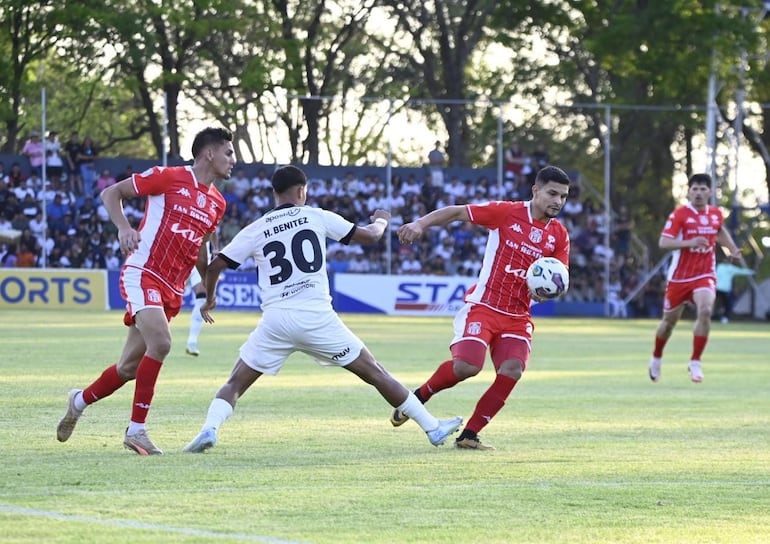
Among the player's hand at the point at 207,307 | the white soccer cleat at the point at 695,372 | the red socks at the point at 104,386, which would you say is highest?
the player's hand at the point at 207,307

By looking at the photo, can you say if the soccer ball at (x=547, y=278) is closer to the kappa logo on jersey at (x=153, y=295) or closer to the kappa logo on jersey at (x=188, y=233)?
A: the kappa logo on jersey at (x=188, y=233)

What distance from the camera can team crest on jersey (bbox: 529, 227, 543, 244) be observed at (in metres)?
11.0

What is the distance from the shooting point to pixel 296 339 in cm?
975

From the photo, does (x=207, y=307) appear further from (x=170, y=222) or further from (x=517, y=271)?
(x=517, y=271)

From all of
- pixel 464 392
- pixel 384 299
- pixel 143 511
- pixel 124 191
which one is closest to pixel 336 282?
pixel 384 299

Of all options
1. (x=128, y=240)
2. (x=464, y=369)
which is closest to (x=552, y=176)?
(x=464, y=369)

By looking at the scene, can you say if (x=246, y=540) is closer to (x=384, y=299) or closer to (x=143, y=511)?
(x=143, y=511)

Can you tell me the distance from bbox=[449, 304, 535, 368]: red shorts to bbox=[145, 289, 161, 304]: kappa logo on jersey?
7.15 ft

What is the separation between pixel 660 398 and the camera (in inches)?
618

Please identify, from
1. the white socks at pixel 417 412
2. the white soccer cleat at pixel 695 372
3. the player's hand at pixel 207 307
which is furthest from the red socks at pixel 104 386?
the white soccer cleat at pixel 695 372

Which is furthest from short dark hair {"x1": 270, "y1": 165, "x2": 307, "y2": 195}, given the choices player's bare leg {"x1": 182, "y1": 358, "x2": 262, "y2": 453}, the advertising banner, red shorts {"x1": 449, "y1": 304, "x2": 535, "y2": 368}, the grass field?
the advertising banner

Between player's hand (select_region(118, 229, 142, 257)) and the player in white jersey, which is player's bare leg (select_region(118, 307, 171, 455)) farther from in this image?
player's hand (select_region(118, 229, 142, 257))

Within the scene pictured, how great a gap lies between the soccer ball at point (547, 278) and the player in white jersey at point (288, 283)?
4.81 feet

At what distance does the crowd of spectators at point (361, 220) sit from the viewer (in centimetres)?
3559
